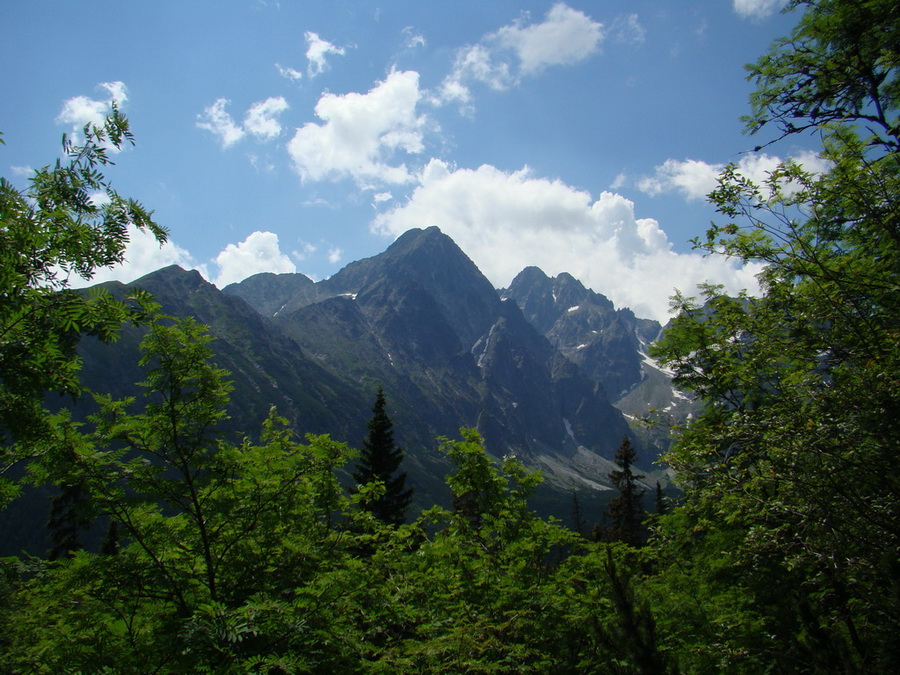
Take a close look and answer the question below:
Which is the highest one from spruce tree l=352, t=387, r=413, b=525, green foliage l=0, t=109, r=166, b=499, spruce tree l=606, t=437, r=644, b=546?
green foliage l=0, t=109, r=166, b=499

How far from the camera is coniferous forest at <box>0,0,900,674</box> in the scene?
5.29 m

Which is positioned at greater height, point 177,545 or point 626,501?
point 177,545

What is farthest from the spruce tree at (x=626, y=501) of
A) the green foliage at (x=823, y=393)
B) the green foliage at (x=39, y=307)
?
the green foliage at (x=39, y=307)

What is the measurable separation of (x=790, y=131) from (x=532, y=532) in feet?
32.6

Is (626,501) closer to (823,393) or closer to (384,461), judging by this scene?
(384,461)

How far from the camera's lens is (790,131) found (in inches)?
371

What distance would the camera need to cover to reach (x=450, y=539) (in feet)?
33.6

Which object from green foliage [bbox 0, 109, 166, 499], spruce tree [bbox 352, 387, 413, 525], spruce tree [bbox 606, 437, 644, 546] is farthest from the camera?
spruce tree [bbox 606, 437, 644, 546]

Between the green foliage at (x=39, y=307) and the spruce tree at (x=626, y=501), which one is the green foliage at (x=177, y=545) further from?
the spruce tree at (x=626, y=501)

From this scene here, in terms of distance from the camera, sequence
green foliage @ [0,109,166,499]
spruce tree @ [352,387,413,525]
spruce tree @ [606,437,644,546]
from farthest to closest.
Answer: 1. spruce tree @ [606,437,644,546]
2. spruce tree @ [352,387,413,525]
3. green foliage @ [0,109,166,499]

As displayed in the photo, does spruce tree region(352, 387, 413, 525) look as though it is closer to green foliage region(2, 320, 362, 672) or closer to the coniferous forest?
the coniferous forest

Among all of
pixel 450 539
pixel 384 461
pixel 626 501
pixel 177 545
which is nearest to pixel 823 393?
pixel 450 539

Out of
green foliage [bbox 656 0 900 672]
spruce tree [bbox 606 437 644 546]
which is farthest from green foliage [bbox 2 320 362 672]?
spruce tree [bbox 606 437 644 546]

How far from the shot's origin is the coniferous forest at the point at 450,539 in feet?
17.3
